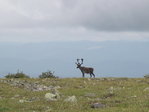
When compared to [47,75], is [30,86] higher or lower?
lower

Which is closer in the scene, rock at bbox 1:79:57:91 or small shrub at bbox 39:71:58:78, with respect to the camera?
rock at bbox 1:79:57:91

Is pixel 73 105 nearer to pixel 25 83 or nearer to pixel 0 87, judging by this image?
pixel 0 87

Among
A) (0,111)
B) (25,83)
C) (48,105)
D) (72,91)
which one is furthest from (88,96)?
(25,83)

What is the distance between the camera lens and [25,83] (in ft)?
122

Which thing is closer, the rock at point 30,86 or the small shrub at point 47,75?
the rock at point 30,86

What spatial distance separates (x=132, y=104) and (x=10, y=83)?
1817 cm

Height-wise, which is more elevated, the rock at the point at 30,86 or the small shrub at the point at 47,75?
the small shrub at the point at 47,75

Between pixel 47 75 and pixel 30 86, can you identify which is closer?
pixel 30 86

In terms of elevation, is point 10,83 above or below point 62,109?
above

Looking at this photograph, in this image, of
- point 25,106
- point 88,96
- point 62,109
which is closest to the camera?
point 62,109

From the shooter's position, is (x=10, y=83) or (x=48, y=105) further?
(x=10, y=83)

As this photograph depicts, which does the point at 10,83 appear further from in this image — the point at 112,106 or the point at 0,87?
the point at 112,106

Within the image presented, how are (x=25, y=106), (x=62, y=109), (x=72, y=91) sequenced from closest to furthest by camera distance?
(x=62, y=109) < (x=25, y=106) < (x=72, y=91)

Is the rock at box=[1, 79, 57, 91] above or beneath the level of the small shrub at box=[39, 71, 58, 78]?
beneath
